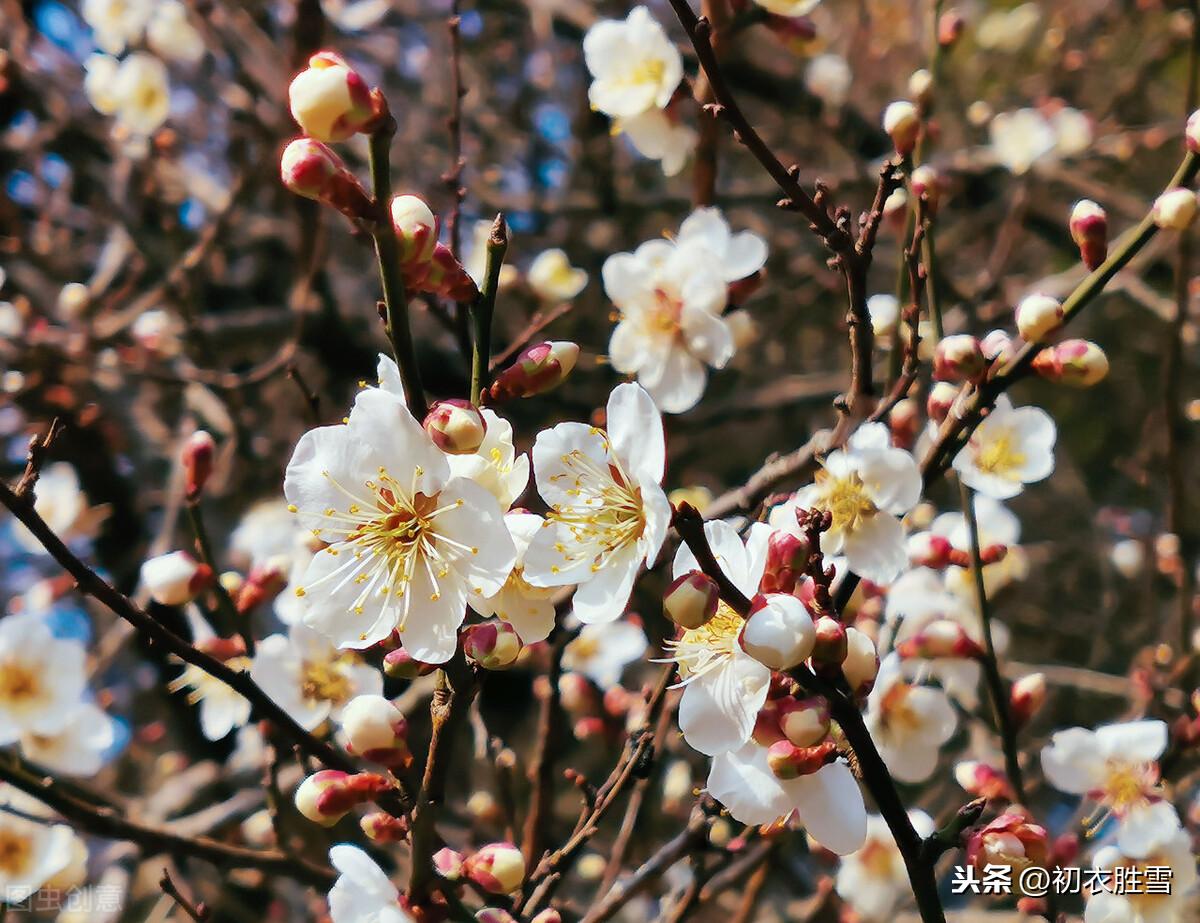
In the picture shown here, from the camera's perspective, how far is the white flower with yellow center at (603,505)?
0.93 meters

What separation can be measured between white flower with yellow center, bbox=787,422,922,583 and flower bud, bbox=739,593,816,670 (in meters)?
0.33

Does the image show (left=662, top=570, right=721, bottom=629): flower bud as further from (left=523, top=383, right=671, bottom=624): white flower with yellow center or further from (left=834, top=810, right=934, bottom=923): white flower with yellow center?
(left=834, top=810, right=934, bottom=923): white flower with yellow center

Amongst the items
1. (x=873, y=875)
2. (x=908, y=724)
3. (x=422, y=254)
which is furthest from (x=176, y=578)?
(x=873, y=875)

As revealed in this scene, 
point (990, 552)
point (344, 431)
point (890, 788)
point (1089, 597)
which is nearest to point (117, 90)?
point (344, 431)

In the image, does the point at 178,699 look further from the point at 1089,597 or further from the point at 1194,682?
the point at 1089,597

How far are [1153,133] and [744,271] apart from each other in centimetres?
213

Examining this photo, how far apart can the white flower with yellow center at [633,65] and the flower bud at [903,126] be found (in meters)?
0.44

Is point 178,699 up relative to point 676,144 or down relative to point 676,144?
down

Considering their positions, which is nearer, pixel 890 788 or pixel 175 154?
pixel 890 788

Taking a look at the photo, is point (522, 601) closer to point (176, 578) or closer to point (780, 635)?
Answer: point (780, 635)

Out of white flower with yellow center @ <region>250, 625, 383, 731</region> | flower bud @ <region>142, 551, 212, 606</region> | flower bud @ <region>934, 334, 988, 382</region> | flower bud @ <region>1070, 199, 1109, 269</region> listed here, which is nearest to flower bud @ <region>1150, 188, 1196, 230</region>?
flower bud @ <region>1070, 199, 1109, 269</region>

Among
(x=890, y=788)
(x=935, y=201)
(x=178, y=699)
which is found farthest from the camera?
(x=178, y=699)

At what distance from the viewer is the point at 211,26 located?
2.79 metres

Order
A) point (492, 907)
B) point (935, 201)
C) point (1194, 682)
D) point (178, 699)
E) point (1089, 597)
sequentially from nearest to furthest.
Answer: point (492, 907) < point (935, 201) < point (1194, 682) < point (178, 699) < point (1089, 597)
